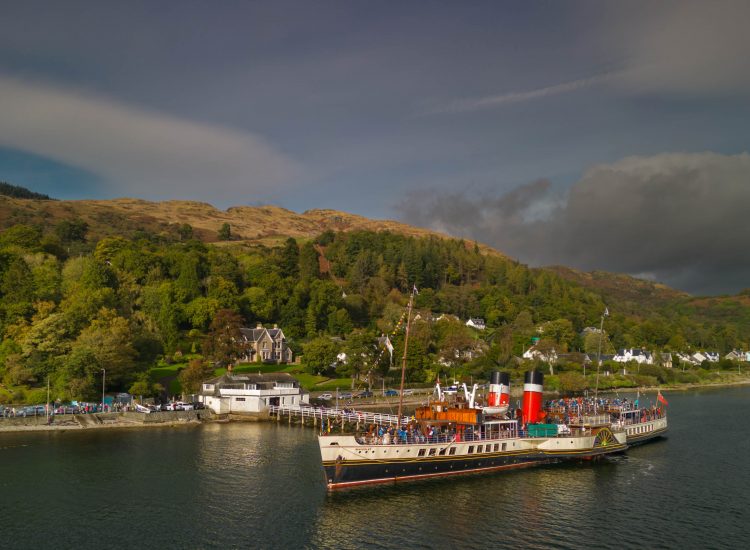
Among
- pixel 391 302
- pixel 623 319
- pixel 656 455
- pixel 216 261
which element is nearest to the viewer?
pixel 656 455

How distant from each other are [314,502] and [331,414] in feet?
107

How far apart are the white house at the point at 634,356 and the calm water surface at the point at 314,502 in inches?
4118

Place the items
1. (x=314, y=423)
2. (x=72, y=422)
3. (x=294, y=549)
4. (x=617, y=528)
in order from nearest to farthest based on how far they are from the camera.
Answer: (x=294, y=549)
(x=617, y=528)
(x=72, y=422)
(x=314, y=423)

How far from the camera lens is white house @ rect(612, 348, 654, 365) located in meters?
157

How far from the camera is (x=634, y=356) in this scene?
15862cm

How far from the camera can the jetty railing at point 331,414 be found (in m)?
65.6

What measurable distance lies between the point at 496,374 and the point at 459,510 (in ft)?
74.5

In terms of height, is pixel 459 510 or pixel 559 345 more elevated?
pixel 559 345

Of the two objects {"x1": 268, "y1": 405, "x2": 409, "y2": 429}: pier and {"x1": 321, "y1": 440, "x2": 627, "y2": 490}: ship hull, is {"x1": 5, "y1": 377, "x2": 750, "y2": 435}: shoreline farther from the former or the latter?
{"x1": 321, "y1": 440, "x2": 627, "y2": 490}: ship hull

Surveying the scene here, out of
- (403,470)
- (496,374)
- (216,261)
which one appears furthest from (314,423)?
(216,261)

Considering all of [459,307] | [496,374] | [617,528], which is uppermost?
[459,307]

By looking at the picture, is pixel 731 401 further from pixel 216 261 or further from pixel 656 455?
pixel 216 261

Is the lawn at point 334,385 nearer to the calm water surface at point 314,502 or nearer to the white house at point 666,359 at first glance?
the calm water surface at point 314,502

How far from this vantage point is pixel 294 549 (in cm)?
3162
